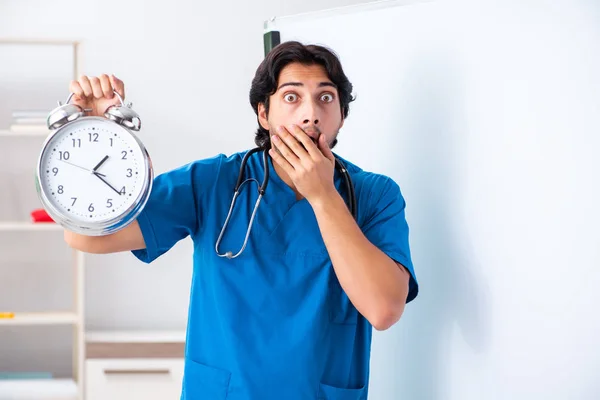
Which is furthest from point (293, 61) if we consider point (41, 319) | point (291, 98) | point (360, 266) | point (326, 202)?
point (41, 319)

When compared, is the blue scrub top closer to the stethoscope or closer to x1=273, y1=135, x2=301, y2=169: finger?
the stethoscope

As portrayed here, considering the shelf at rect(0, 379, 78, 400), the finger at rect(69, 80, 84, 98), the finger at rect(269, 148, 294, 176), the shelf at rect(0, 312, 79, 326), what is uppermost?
the finger at rect(69, 80, 84, 98)

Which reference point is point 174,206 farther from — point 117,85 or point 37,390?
point 37,390

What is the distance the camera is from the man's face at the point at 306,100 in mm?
1223

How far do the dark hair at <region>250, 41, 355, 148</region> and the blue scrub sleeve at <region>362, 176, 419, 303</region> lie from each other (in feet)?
0.61

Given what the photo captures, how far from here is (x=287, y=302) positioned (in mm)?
1206

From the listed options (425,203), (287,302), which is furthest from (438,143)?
(287,302)

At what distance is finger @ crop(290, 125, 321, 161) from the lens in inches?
43.7

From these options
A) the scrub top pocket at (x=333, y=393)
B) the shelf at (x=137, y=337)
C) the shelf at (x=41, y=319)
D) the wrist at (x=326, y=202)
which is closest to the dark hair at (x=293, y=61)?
the wrist at (x=326, y=202)

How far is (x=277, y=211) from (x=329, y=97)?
0.73 feet

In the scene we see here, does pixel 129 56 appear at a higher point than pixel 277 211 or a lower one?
higher

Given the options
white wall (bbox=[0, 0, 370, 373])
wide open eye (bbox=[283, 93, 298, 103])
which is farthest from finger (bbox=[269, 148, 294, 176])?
white wall (bbox=[0, 0, 370, 373])

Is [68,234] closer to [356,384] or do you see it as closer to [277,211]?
[277,211]

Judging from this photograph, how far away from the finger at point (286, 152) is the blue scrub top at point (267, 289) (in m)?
0.15
